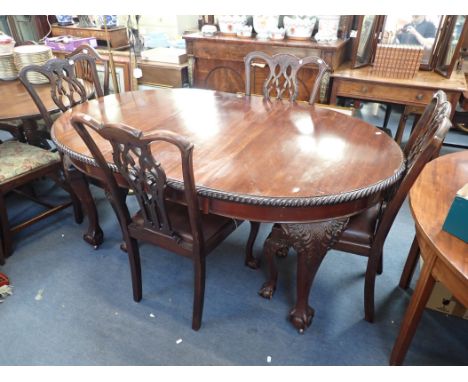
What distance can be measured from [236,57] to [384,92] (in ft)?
3.78

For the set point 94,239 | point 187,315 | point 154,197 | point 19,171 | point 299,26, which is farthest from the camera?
point 299,26

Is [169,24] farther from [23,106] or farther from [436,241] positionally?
[436,241]

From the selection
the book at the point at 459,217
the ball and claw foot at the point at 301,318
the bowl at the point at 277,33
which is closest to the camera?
the book at the point at 459,217

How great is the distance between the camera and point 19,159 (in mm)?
1912

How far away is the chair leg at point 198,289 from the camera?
1375 millimetres

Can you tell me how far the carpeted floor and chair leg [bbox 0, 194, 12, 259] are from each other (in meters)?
0.05

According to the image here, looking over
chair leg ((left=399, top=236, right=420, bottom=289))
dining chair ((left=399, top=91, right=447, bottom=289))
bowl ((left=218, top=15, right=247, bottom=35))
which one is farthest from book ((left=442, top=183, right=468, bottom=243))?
bowl ((left=218, top=15, right=247, bottom=35))

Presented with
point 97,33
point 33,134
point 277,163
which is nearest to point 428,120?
point 277,163

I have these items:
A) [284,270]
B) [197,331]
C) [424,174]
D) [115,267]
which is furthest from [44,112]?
[424,174]

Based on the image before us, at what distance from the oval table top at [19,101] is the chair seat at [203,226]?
1009mm

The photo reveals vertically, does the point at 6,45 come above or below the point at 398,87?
above

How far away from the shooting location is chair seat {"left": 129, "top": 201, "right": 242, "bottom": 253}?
142cm

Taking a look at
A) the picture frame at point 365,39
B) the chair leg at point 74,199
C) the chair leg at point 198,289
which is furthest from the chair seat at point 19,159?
the picture frame at point 365,39

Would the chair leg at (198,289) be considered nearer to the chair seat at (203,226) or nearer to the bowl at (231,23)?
the chair seat at (203,226)
